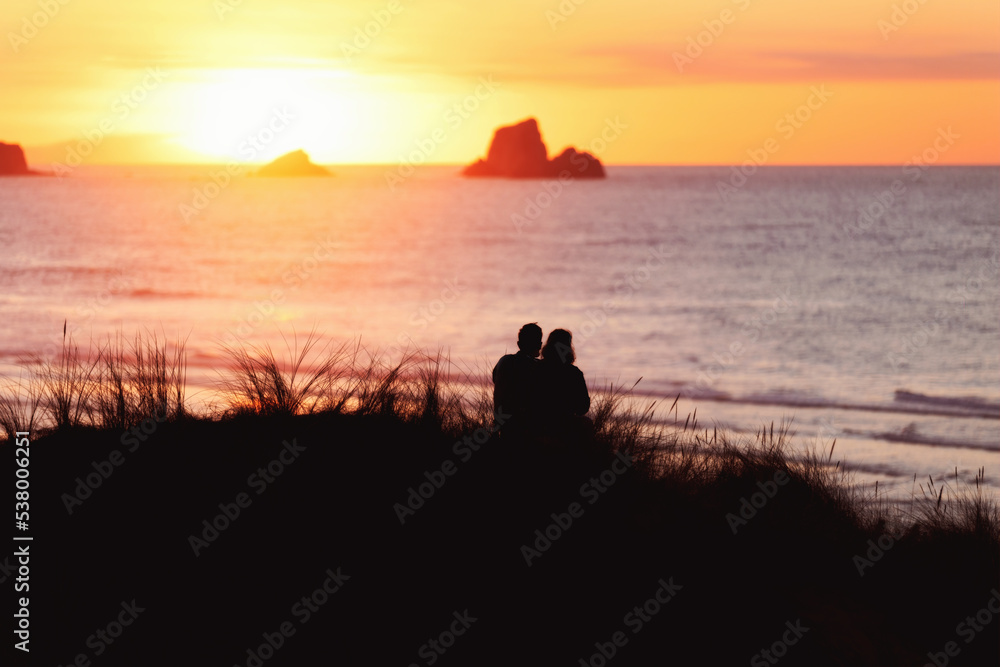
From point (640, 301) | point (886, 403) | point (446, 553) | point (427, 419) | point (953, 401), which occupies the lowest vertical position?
point (446, 553)

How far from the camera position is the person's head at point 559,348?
7836 millimetres

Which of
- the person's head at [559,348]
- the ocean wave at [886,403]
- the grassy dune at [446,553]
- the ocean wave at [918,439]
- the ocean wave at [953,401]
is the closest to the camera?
the grassy dune at [446,553]

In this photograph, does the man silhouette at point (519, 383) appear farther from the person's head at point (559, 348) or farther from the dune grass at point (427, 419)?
the dune grass at point (427, 419)

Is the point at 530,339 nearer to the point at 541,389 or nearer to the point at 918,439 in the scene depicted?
the point at 541,389

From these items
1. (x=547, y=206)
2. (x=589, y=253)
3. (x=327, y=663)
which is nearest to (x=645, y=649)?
(x=327, y=663)

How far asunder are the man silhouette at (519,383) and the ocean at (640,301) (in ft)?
9.38

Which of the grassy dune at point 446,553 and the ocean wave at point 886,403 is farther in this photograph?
the ocean wave at point 886,403

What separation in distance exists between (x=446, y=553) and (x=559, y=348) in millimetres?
2098

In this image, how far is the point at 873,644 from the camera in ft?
20.1

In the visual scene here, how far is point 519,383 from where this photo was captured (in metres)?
7.86

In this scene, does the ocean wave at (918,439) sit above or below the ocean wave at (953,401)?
below

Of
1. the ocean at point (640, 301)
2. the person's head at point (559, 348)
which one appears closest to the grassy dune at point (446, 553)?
the person's head at point (559, 348)

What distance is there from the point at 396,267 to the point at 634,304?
59.3ft

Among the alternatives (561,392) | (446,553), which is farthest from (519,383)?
(446,553)
